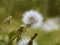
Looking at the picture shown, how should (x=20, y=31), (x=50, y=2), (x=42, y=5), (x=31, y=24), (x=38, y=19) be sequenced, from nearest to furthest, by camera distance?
(x=20, y=31) → (x=31, y=24) → (x=38, y=19) → (x=42, y=5) → (x=50, y=2)

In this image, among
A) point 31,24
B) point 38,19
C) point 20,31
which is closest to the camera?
point 20,31

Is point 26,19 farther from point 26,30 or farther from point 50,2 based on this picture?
point 50,2

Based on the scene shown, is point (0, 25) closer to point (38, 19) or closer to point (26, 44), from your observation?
point (26, 44)

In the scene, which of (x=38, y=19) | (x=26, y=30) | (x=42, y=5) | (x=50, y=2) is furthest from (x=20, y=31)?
(x=50, y=2)

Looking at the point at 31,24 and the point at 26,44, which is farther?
the point at 31,24

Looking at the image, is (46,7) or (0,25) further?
(46,7)

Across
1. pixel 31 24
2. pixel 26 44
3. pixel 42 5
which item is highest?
pixel 42 5

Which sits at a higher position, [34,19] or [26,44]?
[34,19]

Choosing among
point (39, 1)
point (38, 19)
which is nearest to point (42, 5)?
point (39, 1)

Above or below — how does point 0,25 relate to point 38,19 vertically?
below
